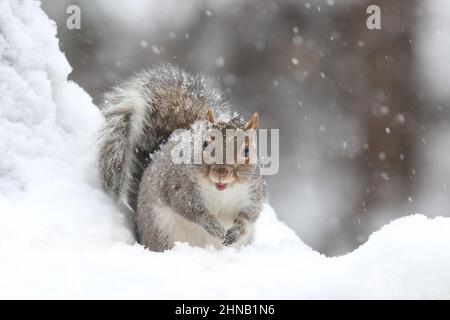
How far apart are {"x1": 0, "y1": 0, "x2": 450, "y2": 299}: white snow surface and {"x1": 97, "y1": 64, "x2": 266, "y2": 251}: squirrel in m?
0.09

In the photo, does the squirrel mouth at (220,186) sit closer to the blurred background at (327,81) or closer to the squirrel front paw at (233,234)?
the squirrel front paw at (233,234)

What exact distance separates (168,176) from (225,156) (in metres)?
0.25

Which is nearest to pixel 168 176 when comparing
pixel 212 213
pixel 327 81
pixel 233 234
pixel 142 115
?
pixel 212 213

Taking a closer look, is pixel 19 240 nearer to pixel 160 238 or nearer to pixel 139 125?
pixel 160 238

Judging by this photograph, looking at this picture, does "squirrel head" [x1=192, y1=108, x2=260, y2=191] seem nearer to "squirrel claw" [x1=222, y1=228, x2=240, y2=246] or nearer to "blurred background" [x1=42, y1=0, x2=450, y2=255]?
"squirrel claw" [x1=222, y1=228, x2=240, y2=246]

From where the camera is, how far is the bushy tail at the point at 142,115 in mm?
2664

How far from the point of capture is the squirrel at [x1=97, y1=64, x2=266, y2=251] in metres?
2.39

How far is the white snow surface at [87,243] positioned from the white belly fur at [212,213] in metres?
0.15

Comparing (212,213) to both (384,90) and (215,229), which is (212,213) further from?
(384,90)

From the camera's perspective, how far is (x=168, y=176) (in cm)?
248

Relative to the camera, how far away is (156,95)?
2.94 meters

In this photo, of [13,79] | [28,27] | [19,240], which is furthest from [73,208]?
[28,27]

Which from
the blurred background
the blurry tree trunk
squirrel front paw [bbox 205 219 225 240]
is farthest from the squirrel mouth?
the blurry tree trunk

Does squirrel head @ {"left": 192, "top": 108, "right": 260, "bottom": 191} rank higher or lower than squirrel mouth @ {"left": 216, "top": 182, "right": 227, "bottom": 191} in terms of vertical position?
higher
